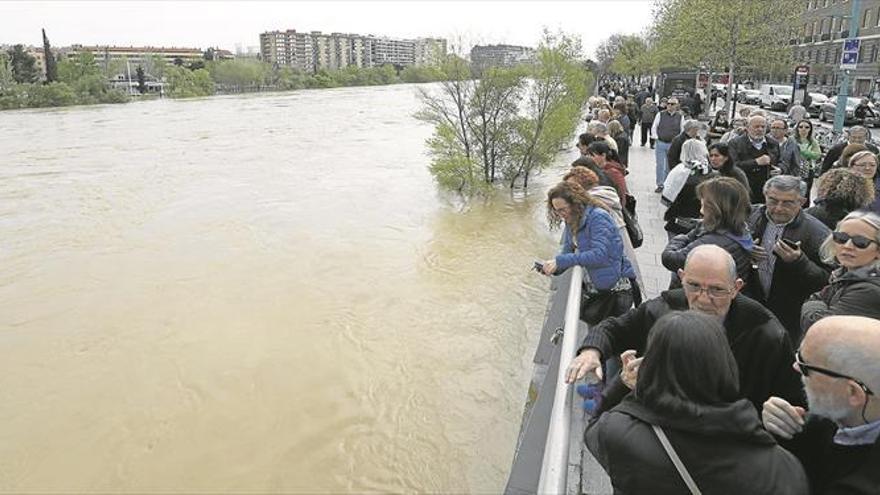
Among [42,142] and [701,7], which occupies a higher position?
[701,7]

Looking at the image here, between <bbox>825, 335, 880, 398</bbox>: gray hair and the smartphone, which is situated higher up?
<bbox>825, 335, 880, 398</bbox>: gray hair

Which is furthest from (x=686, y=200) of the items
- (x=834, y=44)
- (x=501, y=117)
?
(x=834, y=44)

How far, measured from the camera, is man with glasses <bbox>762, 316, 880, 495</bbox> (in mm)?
1537

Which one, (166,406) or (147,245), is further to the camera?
(147,245)

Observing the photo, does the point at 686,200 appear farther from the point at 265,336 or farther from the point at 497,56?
the point at 497,56

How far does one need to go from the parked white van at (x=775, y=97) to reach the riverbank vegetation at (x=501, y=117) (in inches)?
725

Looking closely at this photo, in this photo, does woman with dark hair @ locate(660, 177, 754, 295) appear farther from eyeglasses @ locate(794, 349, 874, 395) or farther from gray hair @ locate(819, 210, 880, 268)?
eyeglasses @ locate(794, 349, 874, 395)

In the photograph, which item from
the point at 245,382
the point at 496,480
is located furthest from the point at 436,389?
the point at 245,382

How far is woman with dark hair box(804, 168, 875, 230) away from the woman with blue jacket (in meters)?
1.24

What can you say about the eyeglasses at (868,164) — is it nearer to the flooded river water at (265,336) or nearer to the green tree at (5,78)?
the flooded river water at (265,336)

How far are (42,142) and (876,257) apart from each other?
113ft

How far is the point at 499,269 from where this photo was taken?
10805mm

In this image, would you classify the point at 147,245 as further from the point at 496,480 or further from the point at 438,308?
the point at 496,480

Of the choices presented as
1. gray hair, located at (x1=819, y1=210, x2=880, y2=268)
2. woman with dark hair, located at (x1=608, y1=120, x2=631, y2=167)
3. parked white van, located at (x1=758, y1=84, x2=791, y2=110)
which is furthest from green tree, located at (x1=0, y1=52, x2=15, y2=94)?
gray hair, located at (x1=819, y1=210, x2=880, y2=268)
